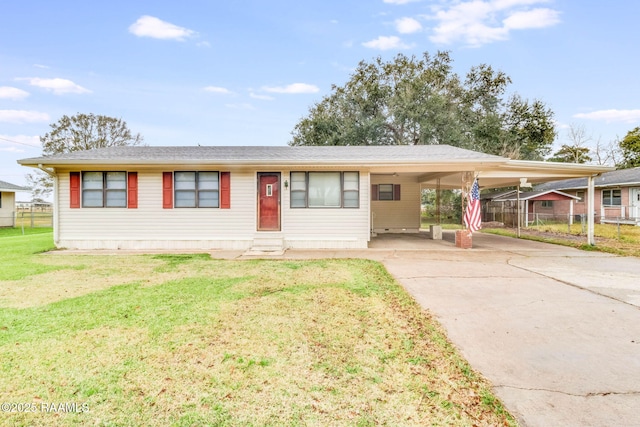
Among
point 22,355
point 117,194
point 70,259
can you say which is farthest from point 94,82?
point 22,355

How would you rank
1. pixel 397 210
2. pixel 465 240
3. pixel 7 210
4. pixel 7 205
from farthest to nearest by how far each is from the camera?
pixel 7 205 → pixel 7 210 → pixel 397 210 → pixel 465 240

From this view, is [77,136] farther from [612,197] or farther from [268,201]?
[612,197]

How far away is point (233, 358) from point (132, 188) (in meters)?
8.97

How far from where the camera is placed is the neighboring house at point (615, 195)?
19203 mm

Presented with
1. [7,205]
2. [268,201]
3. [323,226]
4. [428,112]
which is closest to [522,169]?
[323,226]

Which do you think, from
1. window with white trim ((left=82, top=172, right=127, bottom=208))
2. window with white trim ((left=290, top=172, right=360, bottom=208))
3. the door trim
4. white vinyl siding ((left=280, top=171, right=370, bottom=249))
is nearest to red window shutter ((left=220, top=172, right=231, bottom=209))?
the door trim

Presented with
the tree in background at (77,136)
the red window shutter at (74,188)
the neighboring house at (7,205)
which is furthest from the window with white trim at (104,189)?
the tree in background at (77,136)

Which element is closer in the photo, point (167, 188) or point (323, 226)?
point (167, 188)

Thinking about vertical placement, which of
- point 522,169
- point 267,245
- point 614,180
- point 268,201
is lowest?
point 267,245

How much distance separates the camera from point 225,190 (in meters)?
9.96

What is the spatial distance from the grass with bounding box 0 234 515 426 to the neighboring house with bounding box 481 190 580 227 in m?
19.1

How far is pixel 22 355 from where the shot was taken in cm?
283

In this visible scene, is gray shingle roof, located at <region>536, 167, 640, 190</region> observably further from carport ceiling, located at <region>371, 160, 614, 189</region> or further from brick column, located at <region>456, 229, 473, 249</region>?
brick column, located at <region>456, 229, 473, 249</region>

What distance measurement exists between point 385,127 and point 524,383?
2397 cm
